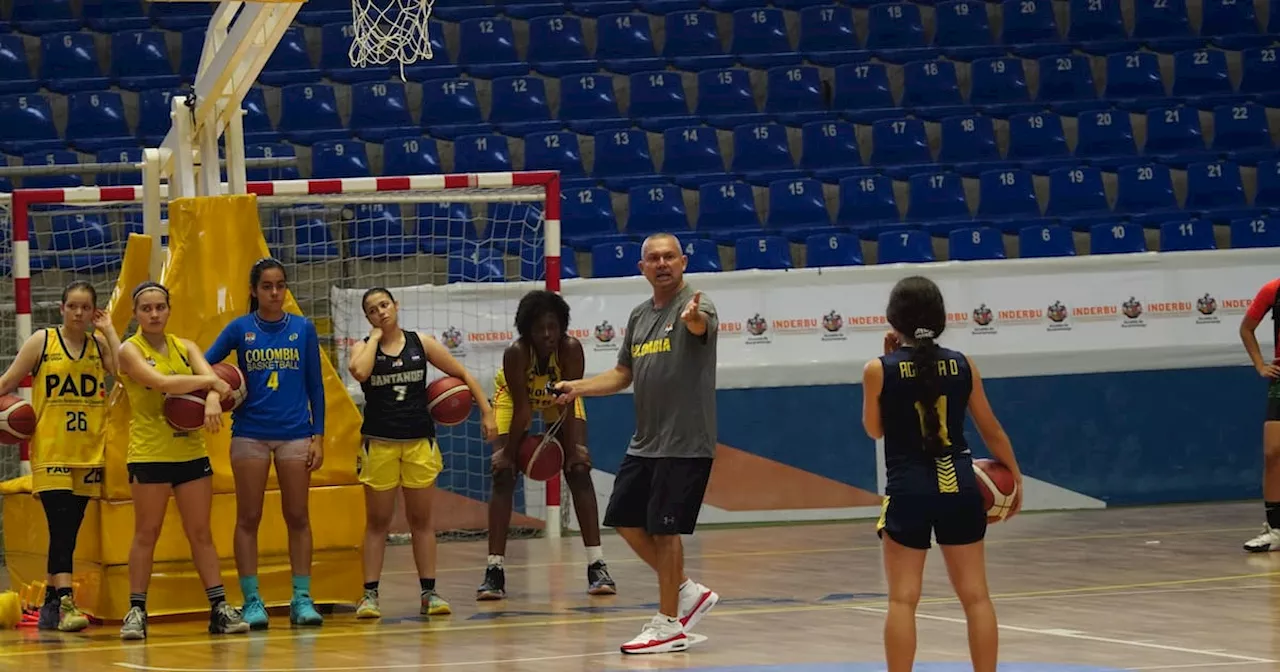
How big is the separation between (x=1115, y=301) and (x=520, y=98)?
667 centimetres

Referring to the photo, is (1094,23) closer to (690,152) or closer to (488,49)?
(690,152)

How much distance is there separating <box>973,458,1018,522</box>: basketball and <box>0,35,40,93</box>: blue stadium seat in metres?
14.4

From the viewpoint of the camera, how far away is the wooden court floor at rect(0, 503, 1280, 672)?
8.12 meters

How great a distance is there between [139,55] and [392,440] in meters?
10.1

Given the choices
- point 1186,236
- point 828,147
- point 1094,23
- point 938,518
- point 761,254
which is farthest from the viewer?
point 1094,23

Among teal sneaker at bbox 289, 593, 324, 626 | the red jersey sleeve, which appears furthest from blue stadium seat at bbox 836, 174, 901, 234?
teal sneaker at bbox 289, 593, 324, 626

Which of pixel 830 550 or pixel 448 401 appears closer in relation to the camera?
pixel 448 401

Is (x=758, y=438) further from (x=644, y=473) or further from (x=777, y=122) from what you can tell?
(x=644, y=473)

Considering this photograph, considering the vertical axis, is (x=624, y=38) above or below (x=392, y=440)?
above

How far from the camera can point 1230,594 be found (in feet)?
32.9

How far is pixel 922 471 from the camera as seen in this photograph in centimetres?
627

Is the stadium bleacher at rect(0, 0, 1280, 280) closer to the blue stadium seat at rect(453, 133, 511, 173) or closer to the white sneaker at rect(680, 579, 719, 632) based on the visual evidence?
the blue stadium seat at rect(453, 133, 511, 173)

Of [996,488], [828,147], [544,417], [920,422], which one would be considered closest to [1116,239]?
[828,147]

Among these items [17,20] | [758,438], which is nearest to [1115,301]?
[758,438]
